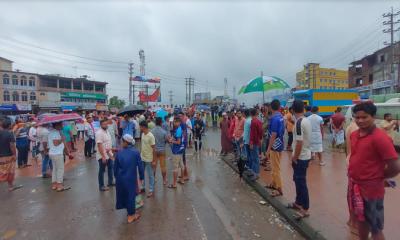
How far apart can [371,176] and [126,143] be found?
3.86 m

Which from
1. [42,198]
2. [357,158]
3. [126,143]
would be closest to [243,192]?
[126,143]

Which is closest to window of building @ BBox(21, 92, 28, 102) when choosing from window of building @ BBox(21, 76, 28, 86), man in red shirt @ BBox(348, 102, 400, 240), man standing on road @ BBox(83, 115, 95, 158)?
window of building @ BBox(21, 76, 28, 86)

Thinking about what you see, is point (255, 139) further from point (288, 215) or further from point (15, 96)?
point (15, 96)

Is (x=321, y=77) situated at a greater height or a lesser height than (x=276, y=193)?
greater

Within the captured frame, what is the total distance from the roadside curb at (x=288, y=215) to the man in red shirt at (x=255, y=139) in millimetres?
410

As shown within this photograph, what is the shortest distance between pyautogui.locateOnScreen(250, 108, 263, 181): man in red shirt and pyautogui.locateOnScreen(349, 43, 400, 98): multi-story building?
125 feet

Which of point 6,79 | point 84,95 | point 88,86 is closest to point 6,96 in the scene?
point 6,79

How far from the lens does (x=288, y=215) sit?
4.87 meters

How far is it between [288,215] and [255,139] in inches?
98.0

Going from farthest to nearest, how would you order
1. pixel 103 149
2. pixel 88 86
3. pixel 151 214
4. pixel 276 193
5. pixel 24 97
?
pixel 88 86 → pixel 24 97 → pixel 103 149 → pixel 276 193 → pixel 151 214

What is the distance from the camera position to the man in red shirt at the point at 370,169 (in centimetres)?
277

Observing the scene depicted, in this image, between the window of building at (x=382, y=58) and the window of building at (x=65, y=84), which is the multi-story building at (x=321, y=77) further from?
the window of building at (x=65, y=84)

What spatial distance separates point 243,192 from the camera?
22.0 feet

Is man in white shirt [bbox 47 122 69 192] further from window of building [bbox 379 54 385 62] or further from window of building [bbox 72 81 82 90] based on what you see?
window of building [bbox 72 81 82 90]
